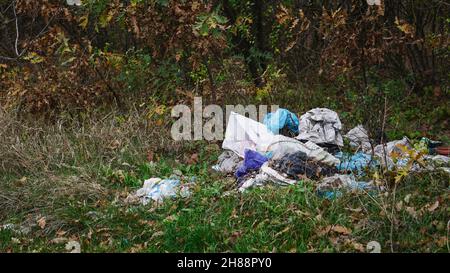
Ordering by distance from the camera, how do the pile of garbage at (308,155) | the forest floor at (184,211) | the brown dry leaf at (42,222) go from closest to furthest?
1. the forest floor at (184,211)
2. the brown dry leaf at (42,222)
3. the pile of garbage at (308,155)

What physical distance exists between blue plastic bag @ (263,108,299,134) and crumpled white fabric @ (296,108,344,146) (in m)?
0.08

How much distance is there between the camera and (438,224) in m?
5.16

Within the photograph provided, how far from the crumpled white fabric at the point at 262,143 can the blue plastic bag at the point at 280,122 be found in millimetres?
168

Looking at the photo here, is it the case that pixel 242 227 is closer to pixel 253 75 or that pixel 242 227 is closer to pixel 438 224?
pixel 438 224

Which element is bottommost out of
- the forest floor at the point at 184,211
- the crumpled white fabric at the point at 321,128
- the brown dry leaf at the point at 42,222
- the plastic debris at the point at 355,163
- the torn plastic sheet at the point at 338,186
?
the brown dry leaf at the point at 42,222

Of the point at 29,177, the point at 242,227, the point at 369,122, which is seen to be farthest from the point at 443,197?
the point at 29,177

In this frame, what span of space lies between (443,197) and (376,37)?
141 inches

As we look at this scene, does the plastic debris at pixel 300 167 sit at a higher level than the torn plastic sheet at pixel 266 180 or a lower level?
higher

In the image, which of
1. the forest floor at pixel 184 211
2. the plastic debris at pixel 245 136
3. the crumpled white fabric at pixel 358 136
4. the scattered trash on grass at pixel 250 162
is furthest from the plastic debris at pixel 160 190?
the crumpled white fabric at pixel 358 136

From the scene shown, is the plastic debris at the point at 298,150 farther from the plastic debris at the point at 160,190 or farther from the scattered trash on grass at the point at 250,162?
the plastic debris at the point at 160,190

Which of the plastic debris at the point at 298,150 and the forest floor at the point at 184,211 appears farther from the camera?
the plastic debris at the point at 298,150

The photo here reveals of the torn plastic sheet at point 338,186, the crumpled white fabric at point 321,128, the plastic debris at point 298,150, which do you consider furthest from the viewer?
the crumpled white fabric at point 321,128

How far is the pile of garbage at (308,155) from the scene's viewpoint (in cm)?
616

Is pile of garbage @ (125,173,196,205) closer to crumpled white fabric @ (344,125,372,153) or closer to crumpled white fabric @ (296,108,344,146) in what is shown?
crumpled white fabric @ (296,108,344,146)
